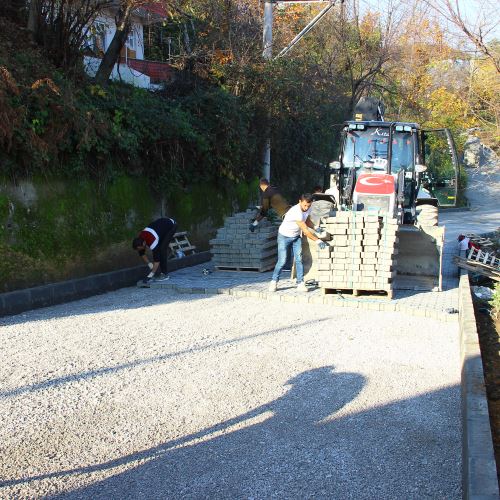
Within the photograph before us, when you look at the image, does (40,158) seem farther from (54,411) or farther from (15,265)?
(54,411)

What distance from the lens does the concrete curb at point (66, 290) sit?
9.24m

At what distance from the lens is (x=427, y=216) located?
41.0 feet

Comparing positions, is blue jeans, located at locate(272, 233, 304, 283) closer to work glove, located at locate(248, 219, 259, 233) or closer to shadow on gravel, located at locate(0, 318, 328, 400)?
work glove, located at locate(248, 219, 259, 233)

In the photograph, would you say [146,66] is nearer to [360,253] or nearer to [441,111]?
[360,253]

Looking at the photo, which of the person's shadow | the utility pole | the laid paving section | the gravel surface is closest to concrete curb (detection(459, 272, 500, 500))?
the gravel surface

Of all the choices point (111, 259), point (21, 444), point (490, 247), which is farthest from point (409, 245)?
point (21, 444)

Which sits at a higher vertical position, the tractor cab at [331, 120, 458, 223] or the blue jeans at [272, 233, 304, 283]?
the tractor cab at [331, 120, 458, 223]

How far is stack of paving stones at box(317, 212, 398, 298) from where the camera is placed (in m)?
9.66

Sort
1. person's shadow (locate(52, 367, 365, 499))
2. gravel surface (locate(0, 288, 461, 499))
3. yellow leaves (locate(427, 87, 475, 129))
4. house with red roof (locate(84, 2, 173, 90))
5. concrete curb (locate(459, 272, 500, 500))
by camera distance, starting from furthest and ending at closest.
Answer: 1. yellow leaves (locate(427, 87, 475, 129))
2. house with red roof (locate(84, 2, 173, 90))
3. gravel surface (locate(0, 288, 461, 499))
4. person's shadow (locate(52, 367, 365, 499))
5. concrete curb (locate(459, 272, 500, 500))

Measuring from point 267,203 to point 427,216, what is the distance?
349 centimetres

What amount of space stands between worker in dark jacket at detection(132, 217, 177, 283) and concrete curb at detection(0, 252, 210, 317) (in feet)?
1.71

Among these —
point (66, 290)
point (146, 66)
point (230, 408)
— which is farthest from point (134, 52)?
point (230, 408)

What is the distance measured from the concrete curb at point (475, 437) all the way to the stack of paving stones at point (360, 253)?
3143mm

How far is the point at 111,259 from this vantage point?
12078 millimetres
